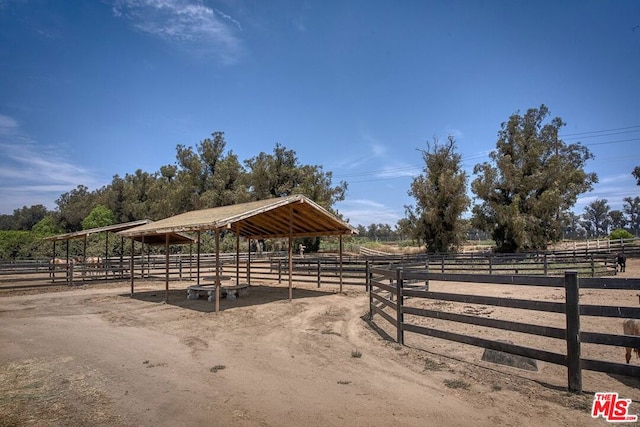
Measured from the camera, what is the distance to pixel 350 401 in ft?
15.3

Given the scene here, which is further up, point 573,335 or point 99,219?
point 99,219

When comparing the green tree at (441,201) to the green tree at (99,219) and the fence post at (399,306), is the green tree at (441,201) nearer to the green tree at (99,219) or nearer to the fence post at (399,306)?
the fence post at (399,306)

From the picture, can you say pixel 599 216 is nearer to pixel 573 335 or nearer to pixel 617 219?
pixel 617 219

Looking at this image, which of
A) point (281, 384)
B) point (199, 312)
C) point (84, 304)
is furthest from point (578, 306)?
point (84, 304)

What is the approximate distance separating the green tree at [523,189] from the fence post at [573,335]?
30.5m

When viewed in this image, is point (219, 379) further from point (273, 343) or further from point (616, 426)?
point (616, 426)

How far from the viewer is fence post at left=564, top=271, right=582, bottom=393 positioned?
4.66m

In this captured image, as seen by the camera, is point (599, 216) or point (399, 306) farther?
point (599, 216)

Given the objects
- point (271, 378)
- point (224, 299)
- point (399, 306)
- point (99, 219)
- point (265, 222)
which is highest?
point (99, 219)

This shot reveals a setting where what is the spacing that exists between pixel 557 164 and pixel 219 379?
3649 cm

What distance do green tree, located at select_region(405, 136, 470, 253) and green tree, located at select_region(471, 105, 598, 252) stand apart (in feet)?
5.34

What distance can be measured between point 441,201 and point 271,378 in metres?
32.4

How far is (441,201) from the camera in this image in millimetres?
35750

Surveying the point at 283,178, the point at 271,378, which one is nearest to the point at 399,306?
the point at 271,378
